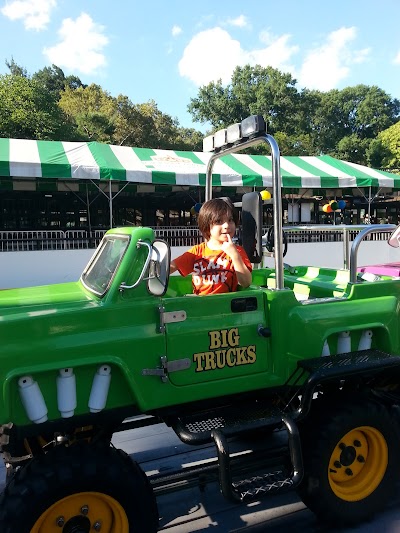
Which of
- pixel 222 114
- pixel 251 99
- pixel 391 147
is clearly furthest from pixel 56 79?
pixel 391 147

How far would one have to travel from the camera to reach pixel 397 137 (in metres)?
44.8

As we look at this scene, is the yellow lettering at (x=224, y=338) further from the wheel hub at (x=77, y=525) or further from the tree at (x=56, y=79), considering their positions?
the tree at (x=56, y=79)

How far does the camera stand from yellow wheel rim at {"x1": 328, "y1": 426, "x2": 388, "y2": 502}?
2650 mm

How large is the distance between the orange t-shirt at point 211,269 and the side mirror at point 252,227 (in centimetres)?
9

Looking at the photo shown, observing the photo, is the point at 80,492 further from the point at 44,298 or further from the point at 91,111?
the point at 91,111

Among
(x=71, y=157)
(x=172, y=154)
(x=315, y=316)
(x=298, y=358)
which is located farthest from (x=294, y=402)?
(x=172, y=154)

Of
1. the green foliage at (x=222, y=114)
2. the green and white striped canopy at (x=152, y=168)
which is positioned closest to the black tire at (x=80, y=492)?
the green and white striped canopy at (x=152, y=168)

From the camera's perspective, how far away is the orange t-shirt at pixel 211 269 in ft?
9.05

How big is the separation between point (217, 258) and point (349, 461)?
1.52m

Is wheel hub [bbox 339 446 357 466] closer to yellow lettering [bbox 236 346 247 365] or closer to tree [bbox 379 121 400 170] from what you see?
yellow lettering [bbox 236 346 247 365]

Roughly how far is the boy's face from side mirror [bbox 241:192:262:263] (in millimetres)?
111

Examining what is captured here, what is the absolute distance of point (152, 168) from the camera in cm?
1371

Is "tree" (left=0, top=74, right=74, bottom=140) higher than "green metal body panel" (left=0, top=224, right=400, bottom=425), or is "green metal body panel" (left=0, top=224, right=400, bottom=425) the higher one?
"tree" (left=0, top=74, right=74, bottom=140)

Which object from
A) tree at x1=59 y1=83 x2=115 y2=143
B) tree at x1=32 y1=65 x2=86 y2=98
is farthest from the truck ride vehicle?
tree at x1=32 y1=65 x2=86 y2=98
